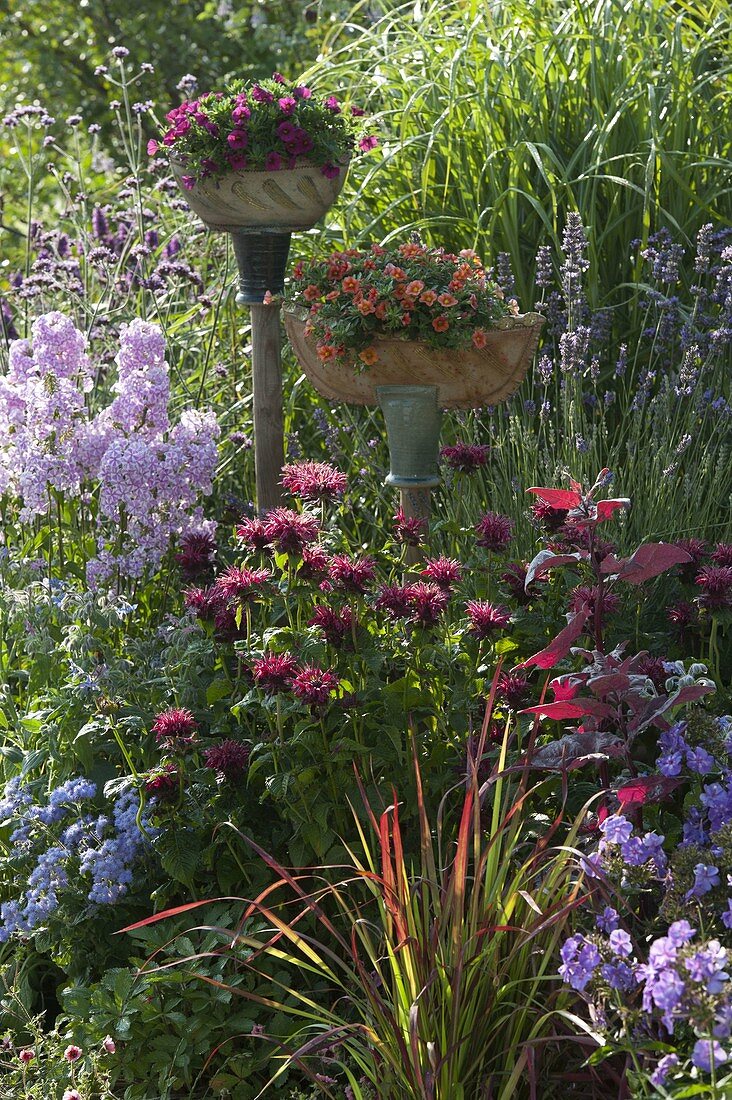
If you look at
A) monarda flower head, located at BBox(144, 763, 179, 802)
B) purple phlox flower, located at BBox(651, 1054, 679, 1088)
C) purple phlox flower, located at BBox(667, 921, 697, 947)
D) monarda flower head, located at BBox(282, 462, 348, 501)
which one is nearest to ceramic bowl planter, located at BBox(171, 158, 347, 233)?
monarda flower head, located at BBox(282, 462, 348, 501)

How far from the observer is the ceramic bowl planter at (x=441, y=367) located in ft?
10.2

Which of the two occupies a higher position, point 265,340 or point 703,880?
point 265,340

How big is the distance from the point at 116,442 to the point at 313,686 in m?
1.22

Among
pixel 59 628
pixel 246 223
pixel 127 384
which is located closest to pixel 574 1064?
pixel 59 628

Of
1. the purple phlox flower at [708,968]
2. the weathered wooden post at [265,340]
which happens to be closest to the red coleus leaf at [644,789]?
the purple phlox flower at [708,968]

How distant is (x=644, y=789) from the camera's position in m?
2.04

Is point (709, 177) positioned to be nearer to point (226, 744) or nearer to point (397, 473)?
point (397, 473)

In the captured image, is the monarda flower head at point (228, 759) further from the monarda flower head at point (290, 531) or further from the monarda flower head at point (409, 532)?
the monarda flower head at point (409, 532)

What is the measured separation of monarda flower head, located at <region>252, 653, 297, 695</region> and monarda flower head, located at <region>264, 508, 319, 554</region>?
9.3 inches

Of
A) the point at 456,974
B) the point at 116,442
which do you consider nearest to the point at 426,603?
the point at 456,974

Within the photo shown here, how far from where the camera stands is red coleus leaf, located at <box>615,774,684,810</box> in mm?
2033

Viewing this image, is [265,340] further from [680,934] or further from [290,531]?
[680,934]

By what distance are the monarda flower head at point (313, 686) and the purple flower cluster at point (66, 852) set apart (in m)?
0.52

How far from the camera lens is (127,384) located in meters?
3.34
